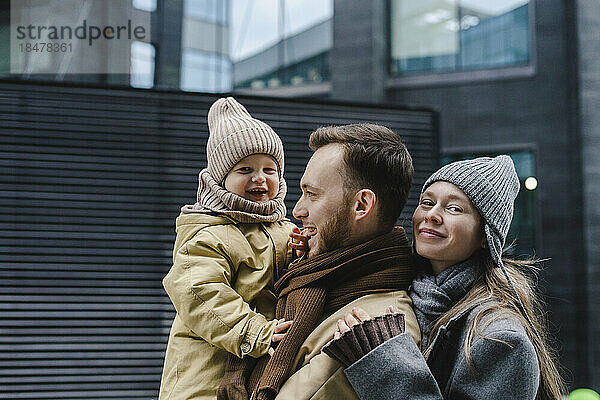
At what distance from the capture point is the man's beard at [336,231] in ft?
5.18

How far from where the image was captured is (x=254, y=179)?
187 centimetres

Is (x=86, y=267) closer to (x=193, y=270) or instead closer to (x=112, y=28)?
(x=112, y=28)

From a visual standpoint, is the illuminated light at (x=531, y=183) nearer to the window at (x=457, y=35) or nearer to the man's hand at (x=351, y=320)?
the window at (x=457, y=35)

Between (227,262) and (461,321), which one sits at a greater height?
(227,262)

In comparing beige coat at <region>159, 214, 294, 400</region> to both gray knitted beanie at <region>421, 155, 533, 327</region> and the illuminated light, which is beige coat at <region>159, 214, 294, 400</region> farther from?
the illuminated light

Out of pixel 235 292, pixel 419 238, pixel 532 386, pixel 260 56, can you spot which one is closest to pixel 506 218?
pixel 419 238

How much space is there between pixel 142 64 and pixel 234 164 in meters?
3.72

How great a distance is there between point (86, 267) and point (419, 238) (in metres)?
2.97

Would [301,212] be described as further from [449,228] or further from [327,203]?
[449,228]

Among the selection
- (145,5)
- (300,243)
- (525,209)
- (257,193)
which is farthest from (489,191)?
(525,209)

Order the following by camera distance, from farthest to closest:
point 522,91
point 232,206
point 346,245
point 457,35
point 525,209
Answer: point 457,35, point 522,91, point 525,209, point 232,206, point 346,245

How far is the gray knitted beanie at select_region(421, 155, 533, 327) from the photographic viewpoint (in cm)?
150

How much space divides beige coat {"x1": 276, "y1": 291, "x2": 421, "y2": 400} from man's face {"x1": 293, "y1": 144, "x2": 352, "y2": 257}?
17 centimetres

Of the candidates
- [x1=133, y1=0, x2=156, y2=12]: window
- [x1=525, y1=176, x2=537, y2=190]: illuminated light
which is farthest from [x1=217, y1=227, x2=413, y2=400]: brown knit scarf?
[x1=525, y1=176, x2=537, y2=190]: illuminated light
